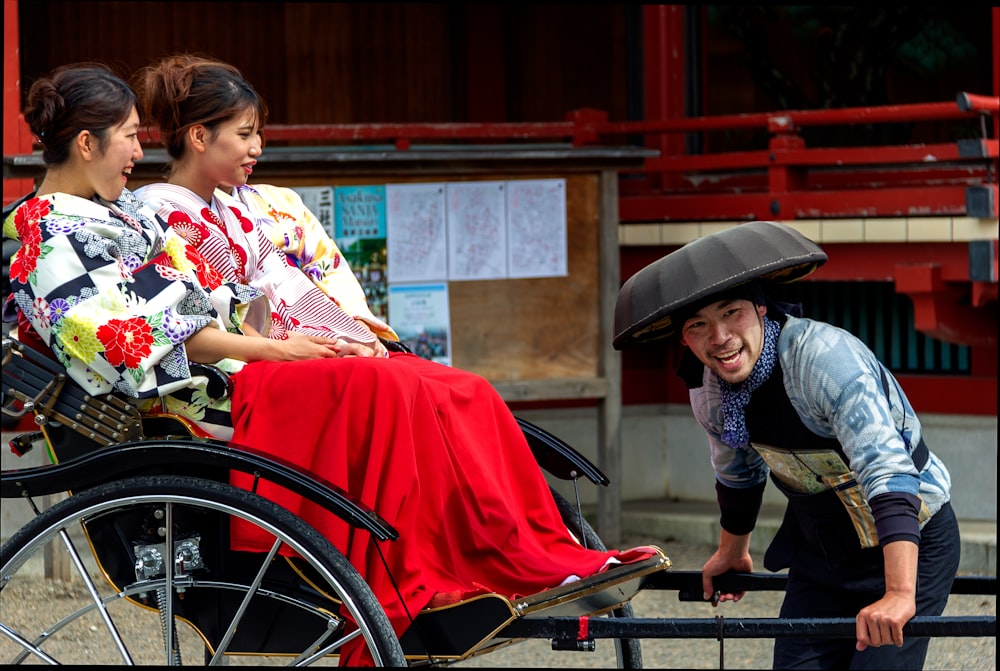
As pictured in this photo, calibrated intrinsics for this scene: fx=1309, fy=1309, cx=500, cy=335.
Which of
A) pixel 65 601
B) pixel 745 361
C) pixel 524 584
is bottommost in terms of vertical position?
pixel 65 601

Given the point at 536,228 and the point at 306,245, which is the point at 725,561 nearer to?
the point at 306,245

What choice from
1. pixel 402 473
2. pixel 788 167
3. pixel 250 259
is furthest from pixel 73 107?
pixel 788 167

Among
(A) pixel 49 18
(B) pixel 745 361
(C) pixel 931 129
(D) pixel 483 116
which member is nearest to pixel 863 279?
(C) pixel 931 129

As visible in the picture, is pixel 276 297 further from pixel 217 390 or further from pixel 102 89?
pixel 102 89

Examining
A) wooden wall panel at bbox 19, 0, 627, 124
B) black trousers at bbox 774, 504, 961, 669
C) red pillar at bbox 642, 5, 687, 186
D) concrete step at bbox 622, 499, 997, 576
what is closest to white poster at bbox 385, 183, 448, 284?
red pillar at bbox 642, 5, 687, 186

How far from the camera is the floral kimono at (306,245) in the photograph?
11.0ft

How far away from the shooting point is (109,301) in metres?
2.80

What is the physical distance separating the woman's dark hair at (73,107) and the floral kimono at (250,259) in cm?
28

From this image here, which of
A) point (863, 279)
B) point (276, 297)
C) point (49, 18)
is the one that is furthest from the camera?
point (49, 18)

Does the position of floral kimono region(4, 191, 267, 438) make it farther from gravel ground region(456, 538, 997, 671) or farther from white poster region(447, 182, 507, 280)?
white poster region(447, 182, 507, 280)

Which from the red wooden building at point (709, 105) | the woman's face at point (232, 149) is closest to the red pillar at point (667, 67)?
the red wooden building at point (709, 105)

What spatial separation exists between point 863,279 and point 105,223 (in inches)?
168

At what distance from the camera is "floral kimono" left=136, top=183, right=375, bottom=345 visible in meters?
3.10

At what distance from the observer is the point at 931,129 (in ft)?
24.6
